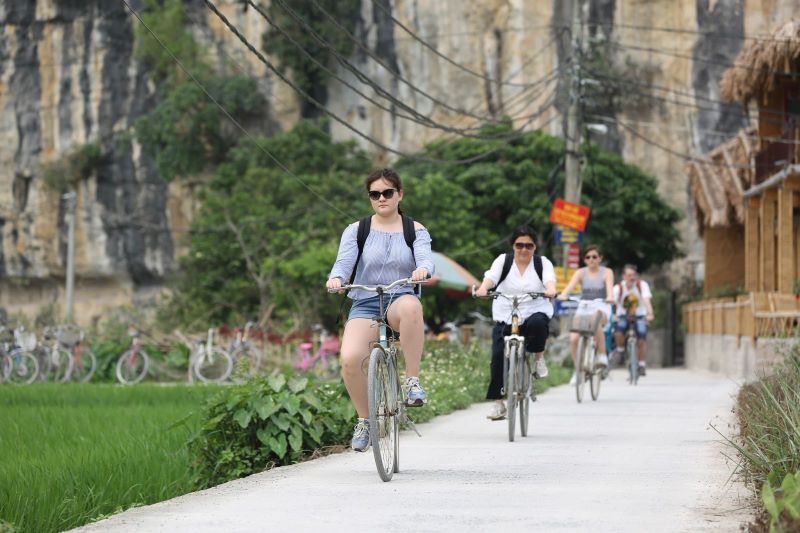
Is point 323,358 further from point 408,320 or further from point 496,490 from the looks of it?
point 496,490

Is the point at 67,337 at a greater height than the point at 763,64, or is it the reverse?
the point at 763,64

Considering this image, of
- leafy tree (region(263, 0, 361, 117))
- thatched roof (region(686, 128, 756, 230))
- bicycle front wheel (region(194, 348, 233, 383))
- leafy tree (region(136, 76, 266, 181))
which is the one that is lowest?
bicycle front wheel (region(194, 348, 233, 383))

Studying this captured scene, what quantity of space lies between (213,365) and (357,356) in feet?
61.3

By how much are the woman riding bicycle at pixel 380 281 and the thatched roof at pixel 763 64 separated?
1695 centimetres

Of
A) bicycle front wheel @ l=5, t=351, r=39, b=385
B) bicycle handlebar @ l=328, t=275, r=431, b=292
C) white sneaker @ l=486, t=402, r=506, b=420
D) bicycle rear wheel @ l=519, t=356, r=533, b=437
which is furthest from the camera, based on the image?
bicycle front wheel @ l=5, t=351, r=39, b=385

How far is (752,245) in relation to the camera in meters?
32.3

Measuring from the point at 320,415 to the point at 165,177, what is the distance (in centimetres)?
4763

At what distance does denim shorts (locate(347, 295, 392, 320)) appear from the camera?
8.81 meters

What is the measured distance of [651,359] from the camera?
132 feet

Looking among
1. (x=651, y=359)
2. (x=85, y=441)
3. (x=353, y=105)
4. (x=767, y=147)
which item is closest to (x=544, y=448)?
(x=85, y=441)

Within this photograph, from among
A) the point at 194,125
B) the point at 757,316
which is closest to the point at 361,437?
the point at 757,316

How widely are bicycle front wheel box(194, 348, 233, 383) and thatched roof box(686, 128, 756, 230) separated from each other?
11937 millimetres

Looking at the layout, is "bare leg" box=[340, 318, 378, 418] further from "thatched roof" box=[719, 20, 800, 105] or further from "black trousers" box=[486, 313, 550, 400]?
"thatched roof" box=[719, 20, 800, 105]

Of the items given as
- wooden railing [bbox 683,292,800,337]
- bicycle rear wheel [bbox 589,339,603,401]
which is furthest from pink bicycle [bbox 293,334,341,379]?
bicycle rear wheel [bbox 589,339,603,401]
